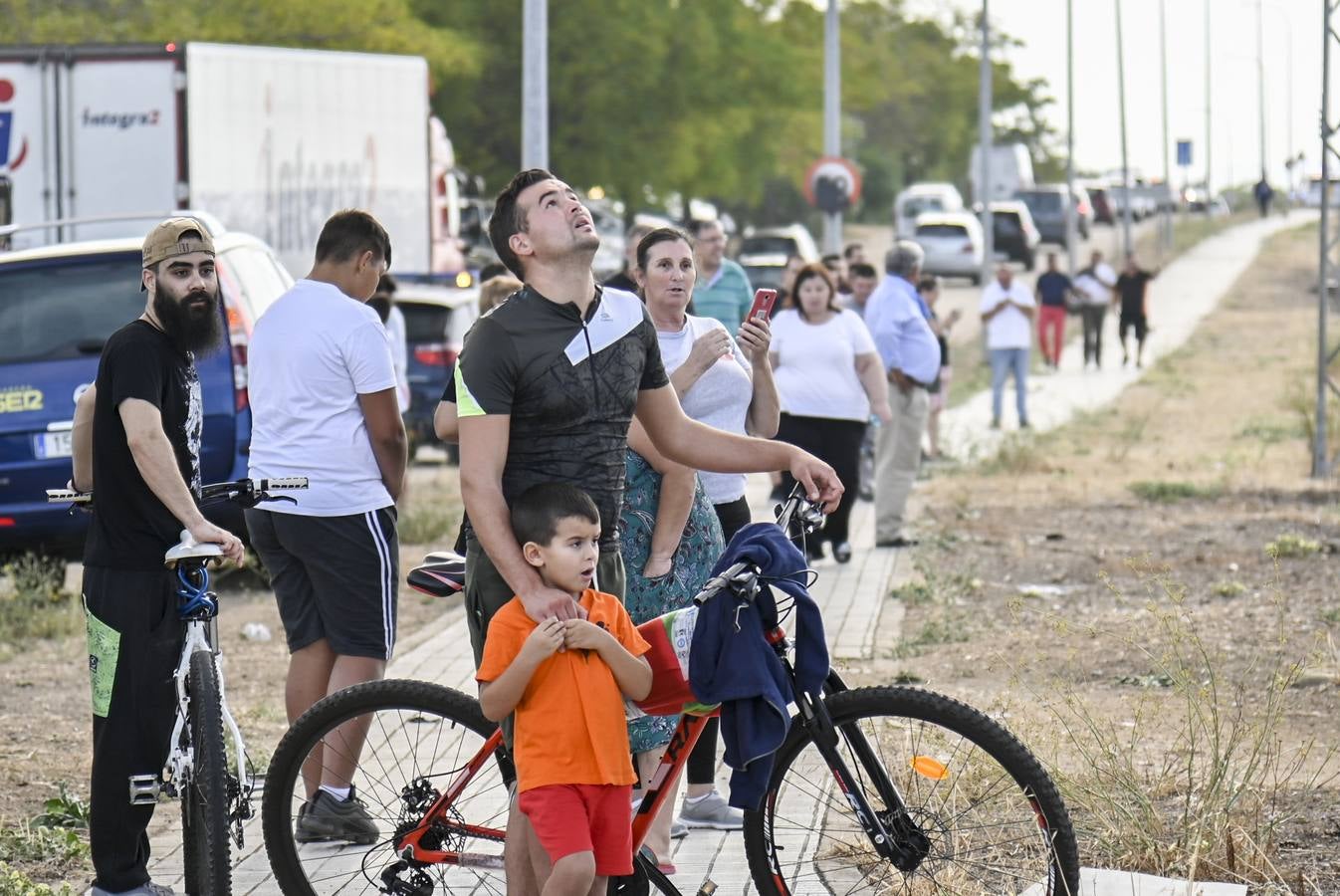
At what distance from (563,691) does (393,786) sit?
91 centimetres

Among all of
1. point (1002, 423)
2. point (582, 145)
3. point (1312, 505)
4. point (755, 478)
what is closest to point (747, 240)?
point (582, 145)

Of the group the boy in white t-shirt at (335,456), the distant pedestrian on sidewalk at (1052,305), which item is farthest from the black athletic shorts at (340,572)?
the distant pedestrian on sidewalk at (1052,305)

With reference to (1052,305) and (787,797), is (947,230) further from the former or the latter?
(787,797)

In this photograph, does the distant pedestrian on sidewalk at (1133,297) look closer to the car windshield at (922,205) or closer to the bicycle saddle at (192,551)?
the bicycle saddle at (192,551)

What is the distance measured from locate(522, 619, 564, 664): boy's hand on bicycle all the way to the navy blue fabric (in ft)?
1.09

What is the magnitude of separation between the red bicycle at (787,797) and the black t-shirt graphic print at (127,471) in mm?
637

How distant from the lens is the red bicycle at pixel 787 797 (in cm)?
471

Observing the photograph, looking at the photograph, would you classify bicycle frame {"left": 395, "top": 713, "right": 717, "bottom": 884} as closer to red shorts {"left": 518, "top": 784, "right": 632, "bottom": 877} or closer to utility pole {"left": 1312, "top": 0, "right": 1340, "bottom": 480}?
red shorts {"left": 518, "top": 784, "right": 632, "bottom": 877}

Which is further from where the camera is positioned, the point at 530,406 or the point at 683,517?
the point at 683,517

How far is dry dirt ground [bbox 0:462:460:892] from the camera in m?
7.02

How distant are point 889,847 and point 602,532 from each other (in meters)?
0.95

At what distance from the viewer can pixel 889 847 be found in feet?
15.6

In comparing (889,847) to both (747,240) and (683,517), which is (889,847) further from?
(747,240)

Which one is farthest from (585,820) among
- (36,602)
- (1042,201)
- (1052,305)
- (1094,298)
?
(1042,201)
